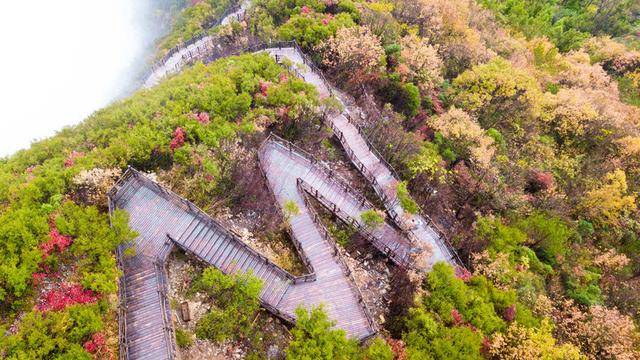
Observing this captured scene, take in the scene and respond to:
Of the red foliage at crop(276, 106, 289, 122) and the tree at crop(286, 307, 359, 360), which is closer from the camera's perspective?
the tree at crop(286, 307, 359, 360)

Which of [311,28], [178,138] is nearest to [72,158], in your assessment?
[178,138]

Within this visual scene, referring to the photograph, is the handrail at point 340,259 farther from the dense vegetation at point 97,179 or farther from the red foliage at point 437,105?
the red foliage at point 437,105

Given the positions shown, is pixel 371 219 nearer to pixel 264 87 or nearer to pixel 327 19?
pixel 264 87

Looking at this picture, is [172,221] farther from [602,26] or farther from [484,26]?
[602,26]

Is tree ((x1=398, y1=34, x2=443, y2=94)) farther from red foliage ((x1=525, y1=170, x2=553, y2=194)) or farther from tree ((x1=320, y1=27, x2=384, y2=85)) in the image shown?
red foliage ((x1=525, y1=170, x2=553, y2=194))

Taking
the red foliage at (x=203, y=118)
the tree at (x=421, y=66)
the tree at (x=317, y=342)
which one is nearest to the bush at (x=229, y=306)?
the tree at (x=317, y=342)

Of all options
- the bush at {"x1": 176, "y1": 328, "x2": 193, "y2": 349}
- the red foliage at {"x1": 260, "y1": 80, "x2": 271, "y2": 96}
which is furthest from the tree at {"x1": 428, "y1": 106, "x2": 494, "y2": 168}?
the bush at {"x1": 176, "y1": 328, "x2": 193, "y2": 349}
